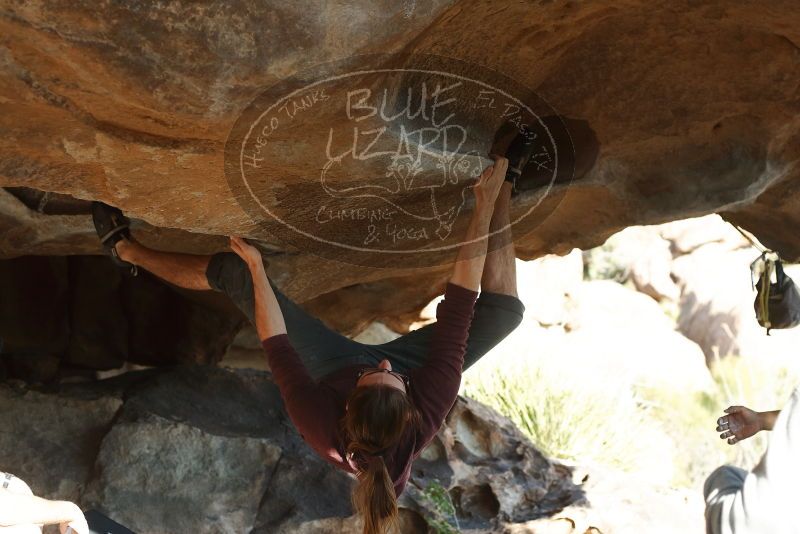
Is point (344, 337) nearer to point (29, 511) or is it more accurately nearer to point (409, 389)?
point (409, 389)

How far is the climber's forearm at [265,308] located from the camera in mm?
2904

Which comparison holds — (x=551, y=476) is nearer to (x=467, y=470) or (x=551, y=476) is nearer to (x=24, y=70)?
(x=467, y=470)

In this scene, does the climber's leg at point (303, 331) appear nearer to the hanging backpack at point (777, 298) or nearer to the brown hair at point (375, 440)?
the brown hair at point (375, 440)

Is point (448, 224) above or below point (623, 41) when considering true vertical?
below

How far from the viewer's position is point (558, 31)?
3.07 metres

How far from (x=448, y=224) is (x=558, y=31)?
1.00 meters

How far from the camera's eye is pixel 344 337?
3100mm

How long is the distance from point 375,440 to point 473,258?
682mm

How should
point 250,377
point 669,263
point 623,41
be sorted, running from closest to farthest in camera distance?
point 623,41
point 250,377
point 669,263

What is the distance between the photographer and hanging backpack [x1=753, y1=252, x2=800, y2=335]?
166 inches

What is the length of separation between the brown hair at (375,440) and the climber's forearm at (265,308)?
1.30 ft

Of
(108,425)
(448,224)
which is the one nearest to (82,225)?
(108,425)

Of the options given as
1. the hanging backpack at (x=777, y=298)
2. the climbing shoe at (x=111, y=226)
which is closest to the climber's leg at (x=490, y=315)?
the climbing shoe at (x=111, y=226)

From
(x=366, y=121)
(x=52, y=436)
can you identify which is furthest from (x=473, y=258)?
(x=52, y=436)
